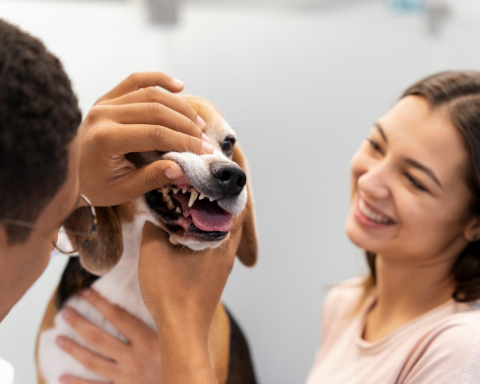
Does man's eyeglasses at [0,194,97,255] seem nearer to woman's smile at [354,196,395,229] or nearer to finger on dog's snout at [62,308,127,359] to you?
finger on dog's snout at [62,308,127,359]

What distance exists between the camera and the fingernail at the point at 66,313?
52.0 inches

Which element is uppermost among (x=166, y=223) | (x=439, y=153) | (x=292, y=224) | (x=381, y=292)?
(x=439, y=153)

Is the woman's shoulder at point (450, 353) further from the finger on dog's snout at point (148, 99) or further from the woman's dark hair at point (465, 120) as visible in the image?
the finger on dog's snout at point (148, 99)

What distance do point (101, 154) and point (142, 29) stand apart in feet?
3.99

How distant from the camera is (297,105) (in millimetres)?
2572

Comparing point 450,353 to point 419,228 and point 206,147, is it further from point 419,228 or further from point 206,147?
point 206,147

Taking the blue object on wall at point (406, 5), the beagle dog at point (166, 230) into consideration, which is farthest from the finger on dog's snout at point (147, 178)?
the blue object on wall at point (406, 5)

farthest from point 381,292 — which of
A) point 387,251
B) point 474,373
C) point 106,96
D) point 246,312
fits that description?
point 106,96

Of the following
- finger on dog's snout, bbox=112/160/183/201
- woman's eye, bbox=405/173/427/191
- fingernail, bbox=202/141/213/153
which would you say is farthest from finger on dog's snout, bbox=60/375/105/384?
woman's eye, bbox=405/173/427/191

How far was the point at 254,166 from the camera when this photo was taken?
2354 mm

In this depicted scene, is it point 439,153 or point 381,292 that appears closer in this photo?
point 439,153

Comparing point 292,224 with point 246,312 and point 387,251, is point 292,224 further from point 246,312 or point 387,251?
point 387,251

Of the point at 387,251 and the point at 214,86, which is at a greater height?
the point at 214,86

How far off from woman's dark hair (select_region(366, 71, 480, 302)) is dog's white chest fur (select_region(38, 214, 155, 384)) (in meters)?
0.94
